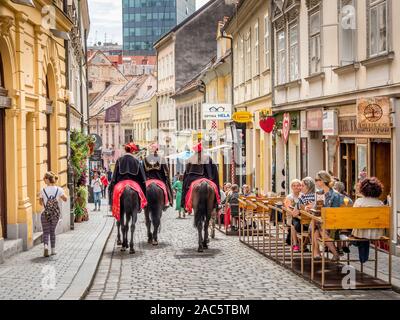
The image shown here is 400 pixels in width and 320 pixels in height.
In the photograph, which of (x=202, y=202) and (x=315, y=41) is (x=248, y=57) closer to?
(x=315, y=41)

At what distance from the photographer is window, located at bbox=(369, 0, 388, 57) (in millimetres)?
16062

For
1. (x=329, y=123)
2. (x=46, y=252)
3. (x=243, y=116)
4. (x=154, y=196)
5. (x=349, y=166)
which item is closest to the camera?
(x=46, y=252)

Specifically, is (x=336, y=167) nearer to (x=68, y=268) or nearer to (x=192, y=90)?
(x=68, y=268)

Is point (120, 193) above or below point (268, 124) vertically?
below

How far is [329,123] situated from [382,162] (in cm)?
336

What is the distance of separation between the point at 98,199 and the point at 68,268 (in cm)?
2312

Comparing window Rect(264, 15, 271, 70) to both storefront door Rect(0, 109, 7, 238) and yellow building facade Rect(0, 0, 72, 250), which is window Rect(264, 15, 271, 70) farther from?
storefront door Rect(0, 109, 7, 238)

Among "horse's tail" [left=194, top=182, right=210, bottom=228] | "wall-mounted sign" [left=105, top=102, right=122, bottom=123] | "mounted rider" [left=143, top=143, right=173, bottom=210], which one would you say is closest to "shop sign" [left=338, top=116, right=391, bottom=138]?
"horse's tail" [left=194, top=182, right=210, bottom=228]

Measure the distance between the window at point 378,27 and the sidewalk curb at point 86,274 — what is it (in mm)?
6317

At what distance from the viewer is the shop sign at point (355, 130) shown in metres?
16.2

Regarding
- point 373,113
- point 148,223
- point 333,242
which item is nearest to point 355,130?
point 373,113

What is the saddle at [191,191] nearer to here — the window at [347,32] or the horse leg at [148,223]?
the horse leg at [148,223]

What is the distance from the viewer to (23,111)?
54.4 feet
